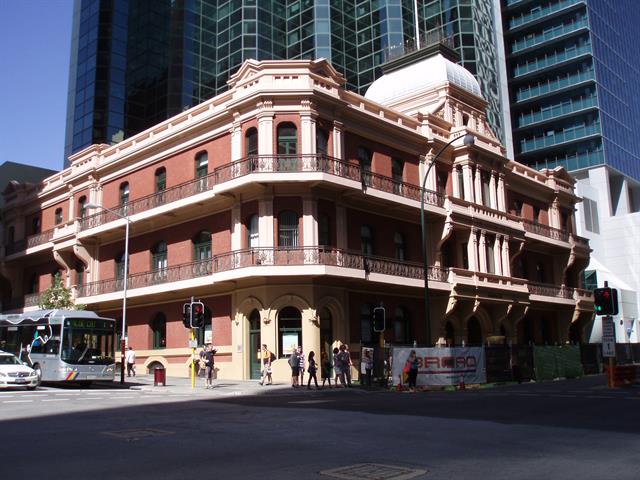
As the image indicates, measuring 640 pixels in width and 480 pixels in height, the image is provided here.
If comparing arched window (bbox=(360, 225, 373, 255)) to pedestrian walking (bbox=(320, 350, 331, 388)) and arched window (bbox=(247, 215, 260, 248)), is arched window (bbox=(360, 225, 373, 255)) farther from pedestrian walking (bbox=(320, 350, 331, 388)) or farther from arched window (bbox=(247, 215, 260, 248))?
pedestrian walking (bbox=(320, 350, 331, 388))

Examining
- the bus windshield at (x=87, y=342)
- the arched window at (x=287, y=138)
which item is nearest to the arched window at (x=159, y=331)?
the bus windshield at (x=87, y=342)

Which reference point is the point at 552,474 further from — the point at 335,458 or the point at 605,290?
the point at 605,290

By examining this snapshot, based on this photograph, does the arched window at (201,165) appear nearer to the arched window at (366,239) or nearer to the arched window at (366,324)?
the arched window at (366,239)

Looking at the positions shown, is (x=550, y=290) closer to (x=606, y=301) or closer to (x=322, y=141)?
(x=606, y=301)

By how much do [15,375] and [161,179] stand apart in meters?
14.4

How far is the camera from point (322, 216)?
2941 centimetres

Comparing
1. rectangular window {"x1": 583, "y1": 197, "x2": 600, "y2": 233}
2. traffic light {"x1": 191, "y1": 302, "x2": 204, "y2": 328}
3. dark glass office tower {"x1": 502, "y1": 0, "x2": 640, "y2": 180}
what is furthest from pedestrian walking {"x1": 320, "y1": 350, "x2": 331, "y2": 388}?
dark glass office tower {"x1": 502, "y1": 0, "x2": 640, "y2": 180}

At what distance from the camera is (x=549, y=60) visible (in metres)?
70.3

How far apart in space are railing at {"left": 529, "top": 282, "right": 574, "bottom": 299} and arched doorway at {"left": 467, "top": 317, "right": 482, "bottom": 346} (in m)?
5.68

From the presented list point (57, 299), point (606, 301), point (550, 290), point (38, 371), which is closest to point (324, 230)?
point (606, 301)

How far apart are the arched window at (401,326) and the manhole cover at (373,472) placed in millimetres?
24960

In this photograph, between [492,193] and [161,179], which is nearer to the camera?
[161,179]

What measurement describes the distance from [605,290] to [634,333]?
41669 millimetres

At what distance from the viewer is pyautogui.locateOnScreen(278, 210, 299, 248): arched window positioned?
2831 cm
